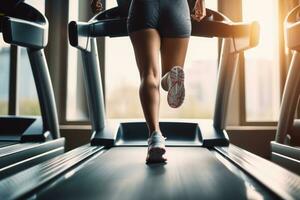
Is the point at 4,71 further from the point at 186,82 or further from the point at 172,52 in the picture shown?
the point at 172,52

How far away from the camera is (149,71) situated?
1532mm

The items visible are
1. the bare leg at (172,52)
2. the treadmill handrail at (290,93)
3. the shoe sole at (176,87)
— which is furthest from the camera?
the treadmill handrail at (290,93)

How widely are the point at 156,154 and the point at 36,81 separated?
1222 millimetres

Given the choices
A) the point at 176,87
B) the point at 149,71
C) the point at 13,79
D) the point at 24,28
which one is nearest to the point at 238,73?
the point at 176,87

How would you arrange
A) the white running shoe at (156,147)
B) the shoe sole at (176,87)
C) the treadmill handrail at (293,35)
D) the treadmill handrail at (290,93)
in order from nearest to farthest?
the white running shoe at (156,147)
the shoe sole at (176,87)
the treadmill handrail at (293,35)
the treadmill handrail at (290,93)

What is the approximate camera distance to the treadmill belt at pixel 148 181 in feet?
3.36

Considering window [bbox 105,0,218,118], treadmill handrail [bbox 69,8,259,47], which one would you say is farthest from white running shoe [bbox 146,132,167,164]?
window [bbox 105,0,218,118]

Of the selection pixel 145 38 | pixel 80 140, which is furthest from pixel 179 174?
pixel 80 140

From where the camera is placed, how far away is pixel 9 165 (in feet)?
5.55

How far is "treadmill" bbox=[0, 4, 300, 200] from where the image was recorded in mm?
1050

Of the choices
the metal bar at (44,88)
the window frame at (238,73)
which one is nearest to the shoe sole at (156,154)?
the metal bar at (44,88)

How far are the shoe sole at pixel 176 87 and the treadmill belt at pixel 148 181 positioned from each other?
31 centimetres

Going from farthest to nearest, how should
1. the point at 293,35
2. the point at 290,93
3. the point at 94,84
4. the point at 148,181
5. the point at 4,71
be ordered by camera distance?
the point at 4,71
the point at 94,84
the point at 290,93
the point at 293,35
the point at 148,181

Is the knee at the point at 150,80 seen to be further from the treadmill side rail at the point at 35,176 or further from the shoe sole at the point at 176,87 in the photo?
the treadmill side rail at the point at 35,176
